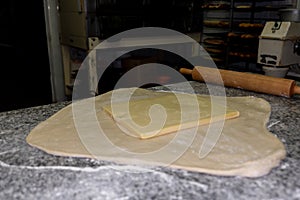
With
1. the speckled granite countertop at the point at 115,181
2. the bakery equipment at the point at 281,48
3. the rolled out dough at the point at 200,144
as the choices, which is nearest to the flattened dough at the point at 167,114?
the rolled out dough at the point at 200,144

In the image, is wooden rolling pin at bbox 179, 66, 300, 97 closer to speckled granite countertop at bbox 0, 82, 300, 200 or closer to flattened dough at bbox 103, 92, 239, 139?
flattened dough at bbox 103, 92, 239, 139

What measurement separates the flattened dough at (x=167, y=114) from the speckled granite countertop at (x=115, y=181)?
0.51ft

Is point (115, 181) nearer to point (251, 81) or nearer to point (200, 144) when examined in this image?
point (200, 144)

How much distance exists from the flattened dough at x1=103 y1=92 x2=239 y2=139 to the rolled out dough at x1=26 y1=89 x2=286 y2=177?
0.06 ft

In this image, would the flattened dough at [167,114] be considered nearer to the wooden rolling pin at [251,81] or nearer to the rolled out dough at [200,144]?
the rolled out dough at [200,144]

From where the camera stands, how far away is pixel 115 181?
520 millimetres

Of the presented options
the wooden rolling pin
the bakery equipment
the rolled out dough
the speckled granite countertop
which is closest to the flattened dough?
the rolled out dough

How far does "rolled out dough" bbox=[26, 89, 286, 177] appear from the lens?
1.86 ft

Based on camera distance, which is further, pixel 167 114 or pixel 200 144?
pixel 167 114

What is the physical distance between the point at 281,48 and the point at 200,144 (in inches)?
42.0

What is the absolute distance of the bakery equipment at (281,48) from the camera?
149 centimetres

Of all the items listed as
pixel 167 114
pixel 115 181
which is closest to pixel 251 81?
pixel 167 114

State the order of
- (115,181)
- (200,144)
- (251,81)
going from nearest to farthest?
(115,181), (200,144), (251,81)

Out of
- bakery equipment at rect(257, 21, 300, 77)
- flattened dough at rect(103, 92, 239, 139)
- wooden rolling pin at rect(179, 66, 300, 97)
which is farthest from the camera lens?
bakery equipment at rect(257, 21, 300, 77)
